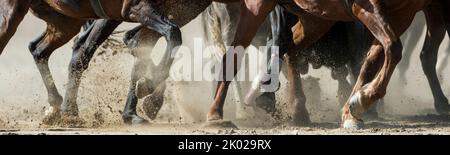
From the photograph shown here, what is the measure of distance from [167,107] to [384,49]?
9.72 feet

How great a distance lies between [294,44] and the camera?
11.7m

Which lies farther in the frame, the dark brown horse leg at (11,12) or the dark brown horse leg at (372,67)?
the dark brown horse leg at (11,12)

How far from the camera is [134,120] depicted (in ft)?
37.6

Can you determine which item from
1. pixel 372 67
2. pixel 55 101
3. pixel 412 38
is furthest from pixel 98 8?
pixel 412 38

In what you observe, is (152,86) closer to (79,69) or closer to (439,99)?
(79,69)

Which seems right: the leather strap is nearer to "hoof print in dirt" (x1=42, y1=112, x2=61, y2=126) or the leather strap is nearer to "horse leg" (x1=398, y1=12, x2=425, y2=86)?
"hoof print in dirt" (x1=42, y1=112, x2=61, y2=126)

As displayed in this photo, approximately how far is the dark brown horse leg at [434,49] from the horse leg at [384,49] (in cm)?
146

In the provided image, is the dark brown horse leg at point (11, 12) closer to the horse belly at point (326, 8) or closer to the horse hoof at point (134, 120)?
the horse hoof at point (134, 120)

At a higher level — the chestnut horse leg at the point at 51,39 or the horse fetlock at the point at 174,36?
the horse fetlock at the point at 174,36

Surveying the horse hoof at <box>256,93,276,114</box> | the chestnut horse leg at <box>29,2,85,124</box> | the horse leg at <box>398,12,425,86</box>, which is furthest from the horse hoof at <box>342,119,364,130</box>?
the horse leg at <box>398,12,425,86</box>

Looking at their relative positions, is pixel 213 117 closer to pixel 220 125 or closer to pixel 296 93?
pixel 220 125

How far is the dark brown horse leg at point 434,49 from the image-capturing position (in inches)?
469

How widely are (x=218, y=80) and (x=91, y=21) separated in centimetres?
162

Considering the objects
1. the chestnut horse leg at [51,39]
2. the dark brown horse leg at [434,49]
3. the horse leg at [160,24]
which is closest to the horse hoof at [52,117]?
the chestnut horse leg at [51,39]
